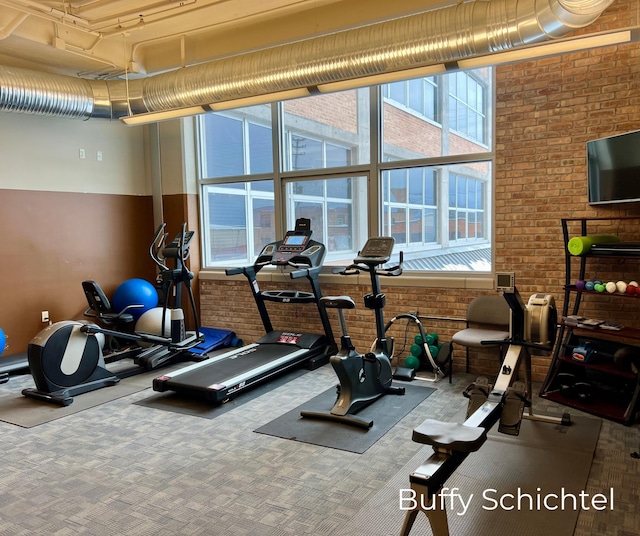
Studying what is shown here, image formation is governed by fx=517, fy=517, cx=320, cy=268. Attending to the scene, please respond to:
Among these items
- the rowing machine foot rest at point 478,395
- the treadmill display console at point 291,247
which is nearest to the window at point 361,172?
the treadmill display console at point 291,247

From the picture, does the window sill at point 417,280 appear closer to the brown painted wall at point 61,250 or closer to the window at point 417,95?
the window at point 417,95

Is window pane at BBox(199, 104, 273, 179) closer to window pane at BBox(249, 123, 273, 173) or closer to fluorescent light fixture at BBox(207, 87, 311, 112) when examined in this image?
window pane at BBox(249, 123, 273, 173)

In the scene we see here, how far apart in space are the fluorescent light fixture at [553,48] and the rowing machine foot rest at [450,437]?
3029mm

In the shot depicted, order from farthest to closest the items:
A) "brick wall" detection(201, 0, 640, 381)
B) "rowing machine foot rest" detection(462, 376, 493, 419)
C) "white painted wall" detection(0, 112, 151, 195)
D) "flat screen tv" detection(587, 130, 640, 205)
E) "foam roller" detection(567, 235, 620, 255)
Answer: "white painted wall" detection(0, 112, 151, 195)
"brick wall" detection(201, 0, 640, 381)
"foam roller" detection(567, 235, 620, 255)
"flat screen tv" detection(587, 130, 640, 205)
"rowing machine foot rest" detection(462, 376, 493, 419)

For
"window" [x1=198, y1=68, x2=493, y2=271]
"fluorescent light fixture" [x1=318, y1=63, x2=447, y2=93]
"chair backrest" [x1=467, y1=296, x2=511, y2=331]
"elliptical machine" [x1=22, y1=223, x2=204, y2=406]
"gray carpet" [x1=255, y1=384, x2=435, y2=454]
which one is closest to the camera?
"gray carpet" [x1=255, y1=384, x2=435, y2=454]

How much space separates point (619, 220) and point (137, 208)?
19.9 ft

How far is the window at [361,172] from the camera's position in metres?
5.68

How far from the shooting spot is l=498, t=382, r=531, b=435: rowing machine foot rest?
3.38 meters

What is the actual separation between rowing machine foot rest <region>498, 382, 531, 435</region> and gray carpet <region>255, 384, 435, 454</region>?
0.97 meters

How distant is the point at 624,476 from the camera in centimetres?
323

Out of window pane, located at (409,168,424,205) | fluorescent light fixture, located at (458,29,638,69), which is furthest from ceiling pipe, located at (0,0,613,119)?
window pane, located at (409,168,424,205)

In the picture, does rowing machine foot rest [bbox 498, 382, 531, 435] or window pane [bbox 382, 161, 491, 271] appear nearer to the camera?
rowing machine foot rest [bbox 498, 382, 531, 435]

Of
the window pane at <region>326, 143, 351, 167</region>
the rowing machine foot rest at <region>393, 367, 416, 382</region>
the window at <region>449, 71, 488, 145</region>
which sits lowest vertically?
the rowing machine foot rest at <region>393, 367, 416, 382</region>

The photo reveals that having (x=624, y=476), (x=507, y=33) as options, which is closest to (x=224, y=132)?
(x=507, y=33)
